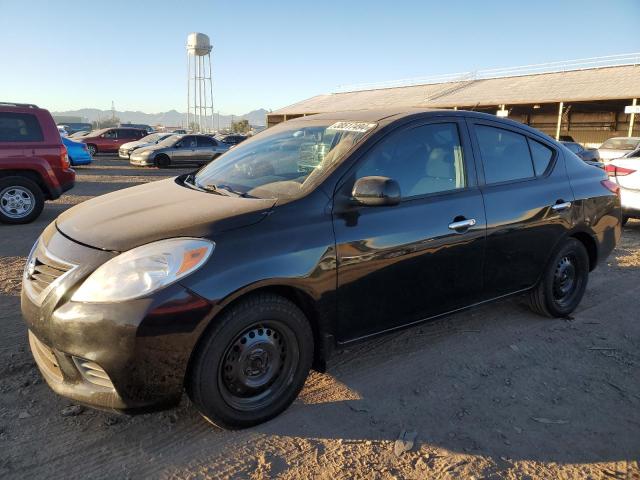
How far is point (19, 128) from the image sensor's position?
779 centimetres

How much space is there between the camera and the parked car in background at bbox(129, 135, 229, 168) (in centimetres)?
1922

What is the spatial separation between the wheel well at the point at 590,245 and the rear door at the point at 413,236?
1.41 metres

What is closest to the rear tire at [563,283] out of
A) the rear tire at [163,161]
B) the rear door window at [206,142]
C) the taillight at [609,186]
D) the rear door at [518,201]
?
the rear door at [518,201]

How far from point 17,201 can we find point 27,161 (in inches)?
26.1

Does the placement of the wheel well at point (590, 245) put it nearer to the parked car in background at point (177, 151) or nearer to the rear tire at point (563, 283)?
the rear tire at point (563, 283)

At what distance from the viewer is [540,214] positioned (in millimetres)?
3865

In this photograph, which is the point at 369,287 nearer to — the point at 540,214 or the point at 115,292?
the point at 115,292

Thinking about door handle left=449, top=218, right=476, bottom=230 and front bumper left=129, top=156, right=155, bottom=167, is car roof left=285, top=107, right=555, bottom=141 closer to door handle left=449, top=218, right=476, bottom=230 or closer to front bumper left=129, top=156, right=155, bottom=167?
door handle left=449, top=218, right=476, bottom=230

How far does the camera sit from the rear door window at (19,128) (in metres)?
7.65

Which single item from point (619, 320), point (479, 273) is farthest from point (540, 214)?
point (619, 320)

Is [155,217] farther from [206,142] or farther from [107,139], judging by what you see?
[107,139]

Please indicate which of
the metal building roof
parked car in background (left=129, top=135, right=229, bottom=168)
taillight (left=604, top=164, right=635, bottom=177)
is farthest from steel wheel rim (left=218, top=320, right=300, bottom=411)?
the metal building roof

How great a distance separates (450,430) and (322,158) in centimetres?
174

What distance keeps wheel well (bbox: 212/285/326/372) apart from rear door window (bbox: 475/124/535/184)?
168cm
